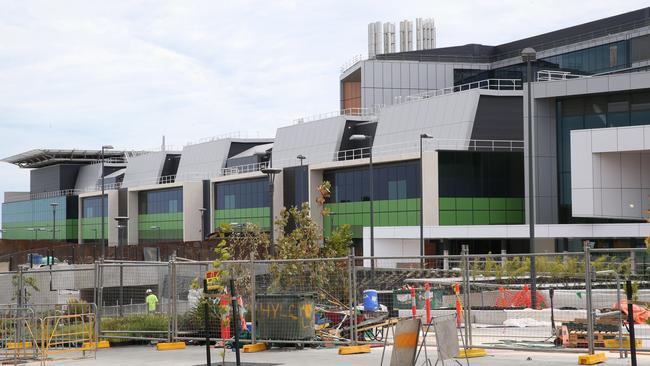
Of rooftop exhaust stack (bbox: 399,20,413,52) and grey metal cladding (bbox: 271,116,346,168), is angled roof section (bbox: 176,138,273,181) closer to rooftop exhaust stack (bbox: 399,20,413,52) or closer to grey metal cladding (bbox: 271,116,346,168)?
grey metal cladding (bbox: 271,116,346,168)

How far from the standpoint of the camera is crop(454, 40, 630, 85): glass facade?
7588 centimetres

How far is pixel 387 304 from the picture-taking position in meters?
24.7

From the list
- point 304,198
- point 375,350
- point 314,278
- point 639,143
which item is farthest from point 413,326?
point 304,198

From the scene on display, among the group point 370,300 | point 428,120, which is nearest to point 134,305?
point 370,300

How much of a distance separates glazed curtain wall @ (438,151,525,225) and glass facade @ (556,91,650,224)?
554cm

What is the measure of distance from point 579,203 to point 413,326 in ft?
140

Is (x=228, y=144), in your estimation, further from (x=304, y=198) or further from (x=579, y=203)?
(x=579, y=203)

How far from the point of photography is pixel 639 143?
51844 millimetres

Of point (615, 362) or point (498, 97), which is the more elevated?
point (498, 97)

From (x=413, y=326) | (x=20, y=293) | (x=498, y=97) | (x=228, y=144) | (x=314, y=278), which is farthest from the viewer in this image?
(x=228, y=144)

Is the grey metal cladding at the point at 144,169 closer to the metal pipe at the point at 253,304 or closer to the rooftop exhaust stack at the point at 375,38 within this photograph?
the rooftop exhaust stack at the point at 375,38

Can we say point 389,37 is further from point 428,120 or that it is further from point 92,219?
point 92,219

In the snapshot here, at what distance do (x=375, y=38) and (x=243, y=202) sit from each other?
26937 millimetres

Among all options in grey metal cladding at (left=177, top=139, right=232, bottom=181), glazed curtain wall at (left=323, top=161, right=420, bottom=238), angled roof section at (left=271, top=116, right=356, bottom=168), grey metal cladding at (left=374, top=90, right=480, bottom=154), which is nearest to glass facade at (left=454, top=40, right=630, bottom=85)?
grey metal cladding at (left=374, top=90, right=480, bottom=154)
